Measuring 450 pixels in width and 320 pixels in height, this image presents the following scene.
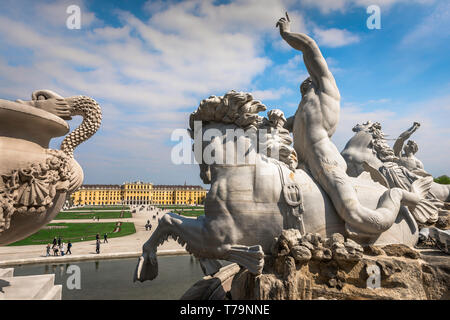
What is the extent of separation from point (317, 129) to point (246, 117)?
3.57 feet

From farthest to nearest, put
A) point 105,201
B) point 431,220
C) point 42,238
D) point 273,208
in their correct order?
point 105,201 < point 42,238 < point 431,220 < point 273,208

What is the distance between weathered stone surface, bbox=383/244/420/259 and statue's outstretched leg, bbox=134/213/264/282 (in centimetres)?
166

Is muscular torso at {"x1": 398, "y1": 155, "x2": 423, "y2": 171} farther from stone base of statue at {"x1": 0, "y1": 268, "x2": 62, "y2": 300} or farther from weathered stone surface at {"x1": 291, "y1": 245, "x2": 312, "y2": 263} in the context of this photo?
stone base of statue at {"x1": 0, "y1": 268, "x2": 62, "y2": 300}

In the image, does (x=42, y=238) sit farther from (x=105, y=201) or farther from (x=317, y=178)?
(x=105, y=201)

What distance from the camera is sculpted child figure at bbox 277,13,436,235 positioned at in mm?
3531

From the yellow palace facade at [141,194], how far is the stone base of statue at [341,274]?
89.4 metres

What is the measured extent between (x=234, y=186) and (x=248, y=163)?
0.36 metres

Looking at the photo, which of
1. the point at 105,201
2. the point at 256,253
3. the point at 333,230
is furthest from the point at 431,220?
the point at 105,201

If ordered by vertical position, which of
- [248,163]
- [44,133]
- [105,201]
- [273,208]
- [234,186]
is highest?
[44,133]

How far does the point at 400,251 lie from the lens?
133 inches

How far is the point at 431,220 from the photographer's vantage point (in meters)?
4.27

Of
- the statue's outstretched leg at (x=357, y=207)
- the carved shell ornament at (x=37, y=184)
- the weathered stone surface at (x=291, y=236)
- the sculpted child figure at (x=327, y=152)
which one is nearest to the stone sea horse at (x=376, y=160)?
the sculpted child figure at (x=327, y=152)

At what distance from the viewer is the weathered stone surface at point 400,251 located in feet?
10.8
